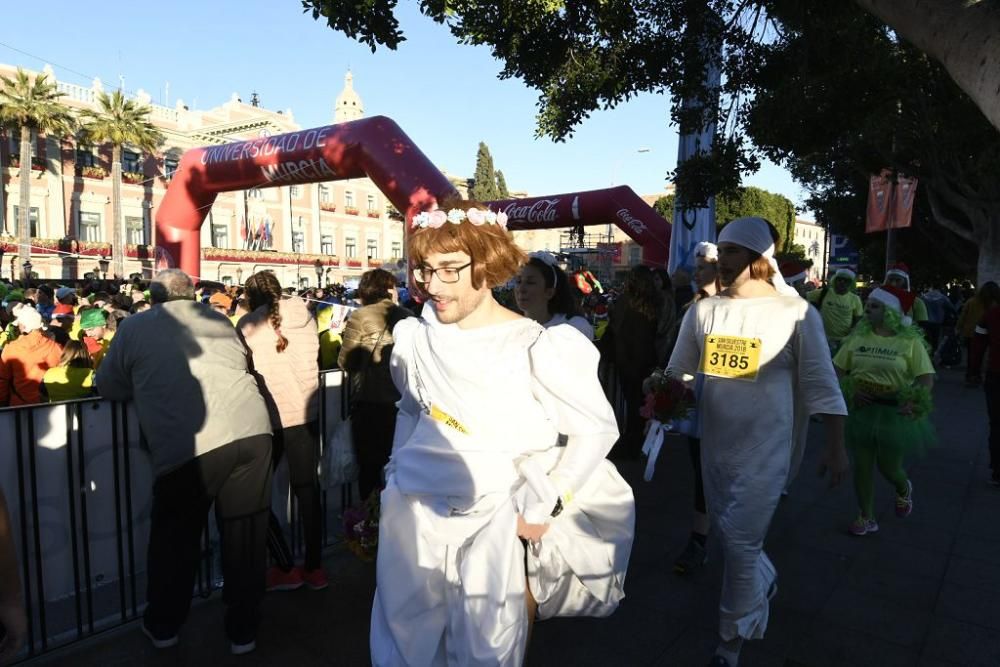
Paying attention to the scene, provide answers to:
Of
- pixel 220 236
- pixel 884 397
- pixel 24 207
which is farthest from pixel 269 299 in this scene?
pixel 220 236

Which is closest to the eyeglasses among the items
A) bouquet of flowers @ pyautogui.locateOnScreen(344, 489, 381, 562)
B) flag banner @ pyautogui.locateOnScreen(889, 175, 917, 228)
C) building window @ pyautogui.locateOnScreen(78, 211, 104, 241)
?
bouquet of flowers @ pyautogui.locateOnScreen(344, 489, 381, 562)

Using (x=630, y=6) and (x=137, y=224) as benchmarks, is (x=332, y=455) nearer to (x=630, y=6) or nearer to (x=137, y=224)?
(x=630, y=6)

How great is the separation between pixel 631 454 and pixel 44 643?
495 centimetres

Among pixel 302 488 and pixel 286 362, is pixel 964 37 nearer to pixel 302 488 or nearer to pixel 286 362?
pixel 286 362

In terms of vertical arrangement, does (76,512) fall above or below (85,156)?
below

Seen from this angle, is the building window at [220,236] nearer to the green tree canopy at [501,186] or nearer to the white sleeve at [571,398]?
the green tree canopy at [501,186]

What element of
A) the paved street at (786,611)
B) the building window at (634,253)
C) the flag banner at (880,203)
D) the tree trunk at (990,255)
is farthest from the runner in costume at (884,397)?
the building window at (634,253)

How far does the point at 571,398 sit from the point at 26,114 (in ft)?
125

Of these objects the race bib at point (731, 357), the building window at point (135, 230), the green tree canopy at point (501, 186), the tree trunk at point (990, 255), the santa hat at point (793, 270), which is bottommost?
the race bib at point (731, 357)

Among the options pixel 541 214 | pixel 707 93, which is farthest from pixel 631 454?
pixel 541 214

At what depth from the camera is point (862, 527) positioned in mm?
4465

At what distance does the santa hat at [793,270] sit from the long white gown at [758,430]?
347cm

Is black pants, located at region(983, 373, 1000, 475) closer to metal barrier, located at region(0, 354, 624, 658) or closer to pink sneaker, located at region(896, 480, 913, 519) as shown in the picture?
pink sneaker, located at region(896, 480, 913, 519)

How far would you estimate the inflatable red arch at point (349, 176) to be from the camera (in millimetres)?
9555
